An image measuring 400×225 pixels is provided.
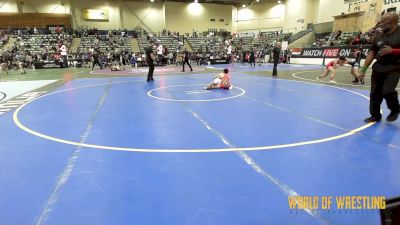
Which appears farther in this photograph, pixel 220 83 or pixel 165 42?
pixel 165 42

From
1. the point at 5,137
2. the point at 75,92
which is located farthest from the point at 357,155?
the point at 75,92

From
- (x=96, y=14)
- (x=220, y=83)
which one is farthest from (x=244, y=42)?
(x=220, y=83)

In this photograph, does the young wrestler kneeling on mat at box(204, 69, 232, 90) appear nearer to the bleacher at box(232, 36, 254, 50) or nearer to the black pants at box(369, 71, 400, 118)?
the black pants at box(369, 71, 400, 118)

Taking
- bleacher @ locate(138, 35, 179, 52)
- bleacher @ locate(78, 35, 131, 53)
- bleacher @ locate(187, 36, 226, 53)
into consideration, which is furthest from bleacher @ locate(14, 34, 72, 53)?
bleacher @ locate(187, 36, 226, 53)

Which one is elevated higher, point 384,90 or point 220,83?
point 384,90

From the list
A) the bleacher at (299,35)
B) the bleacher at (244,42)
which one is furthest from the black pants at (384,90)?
the bleacher at (244,42)

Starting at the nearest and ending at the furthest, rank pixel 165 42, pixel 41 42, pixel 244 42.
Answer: pixel 41 42, pixel 165 42, pixel 244 42

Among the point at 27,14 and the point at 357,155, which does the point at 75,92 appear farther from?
the point at 27,14

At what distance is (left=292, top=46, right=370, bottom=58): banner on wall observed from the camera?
2275 cm

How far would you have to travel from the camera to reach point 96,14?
135 feet

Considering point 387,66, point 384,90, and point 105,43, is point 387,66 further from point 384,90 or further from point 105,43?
point 105,43

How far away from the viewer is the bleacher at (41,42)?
105 feet

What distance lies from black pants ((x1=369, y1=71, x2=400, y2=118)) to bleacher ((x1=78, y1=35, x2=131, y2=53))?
102 feet

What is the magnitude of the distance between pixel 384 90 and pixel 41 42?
1410 inches
